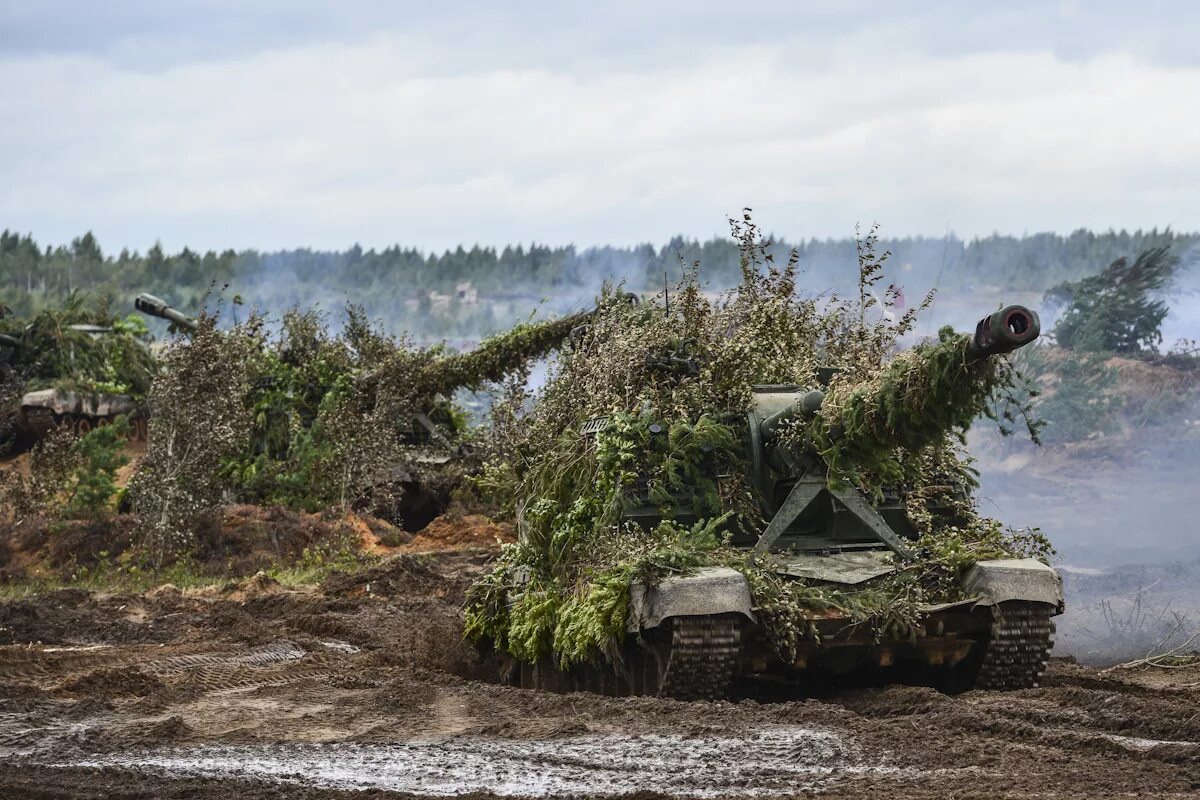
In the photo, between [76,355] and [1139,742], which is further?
[76,355]

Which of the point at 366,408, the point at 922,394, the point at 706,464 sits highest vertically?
the point at 366,408

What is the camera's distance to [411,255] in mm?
59562

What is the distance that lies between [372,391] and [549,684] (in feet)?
44.9

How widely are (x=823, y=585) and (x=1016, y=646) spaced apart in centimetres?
113

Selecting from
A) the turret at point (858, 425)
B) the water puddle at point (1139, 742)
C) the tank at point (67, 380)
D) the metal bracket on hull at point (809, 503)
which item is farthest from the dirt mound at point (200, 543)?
the water puddle at point (1139, 742)

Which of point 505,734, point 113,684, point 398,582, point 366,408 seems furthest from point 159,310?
point 505,734

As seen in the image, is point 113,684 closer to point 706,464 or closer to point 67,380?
point 706,464

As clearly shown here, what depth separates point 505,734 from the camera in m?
8.32

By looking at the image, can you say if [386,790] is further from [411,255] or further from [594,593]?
[411,255]

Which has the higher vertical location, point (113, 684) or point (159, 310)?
point (159, 310)

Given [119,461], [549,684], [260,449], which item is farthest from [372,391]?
[549,684]

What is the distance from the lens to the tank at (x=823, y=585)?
8.81 m

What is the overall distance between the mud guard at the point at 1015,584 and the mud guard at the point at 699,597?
1.37 metres

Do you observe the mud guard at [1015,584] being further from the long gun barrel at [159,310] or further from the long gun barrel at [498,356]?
the long gun barrel at [159,310]
